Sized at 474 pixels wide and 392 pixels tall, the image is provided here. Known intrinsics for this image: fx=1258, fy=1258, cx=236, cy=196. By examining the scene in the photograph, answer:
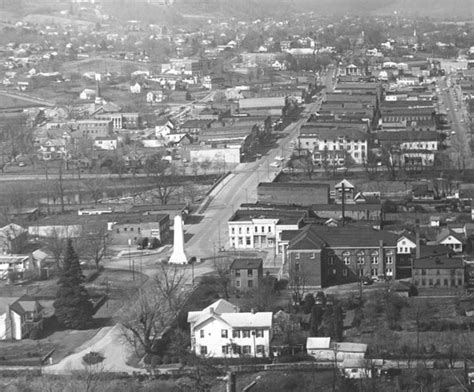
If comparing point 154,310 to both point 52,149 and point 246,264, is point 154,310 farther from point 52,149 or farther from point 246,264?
point 52,149

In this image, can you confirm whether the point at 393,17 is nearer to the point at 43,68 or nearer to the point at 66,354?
the point at 43,68

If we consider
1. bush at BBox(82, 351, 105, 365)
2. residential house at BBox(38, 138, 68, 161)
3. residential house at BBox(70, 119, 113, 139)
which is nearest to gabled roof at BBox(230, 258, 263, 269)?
bush at BBox(82, 351, 105, 365)

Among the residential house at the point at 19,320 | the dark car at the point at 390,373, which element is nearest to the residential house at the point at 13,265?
the residential house at the point at 19,320

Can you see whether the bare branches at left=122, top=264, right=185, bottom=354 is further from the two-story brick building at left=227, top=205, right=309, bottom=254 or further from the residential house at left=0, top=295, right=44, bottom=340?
the two-story brick building at left=227, top=205, right=309, bottom=254

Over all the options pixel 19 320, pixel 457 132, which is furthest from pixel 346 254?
pixel 457 132

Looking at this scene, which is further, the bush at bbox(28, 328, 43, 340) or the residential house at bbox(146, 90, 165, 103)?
the residential house at bbox(146, 90, 165, 103)

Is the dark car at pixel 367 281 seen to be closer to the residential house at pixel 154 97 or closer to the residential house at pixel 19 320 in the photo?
the residential house at pixel 19 320

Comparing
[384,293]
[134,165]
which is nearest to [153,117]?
[134,165]
